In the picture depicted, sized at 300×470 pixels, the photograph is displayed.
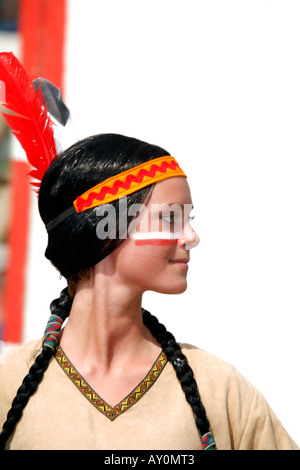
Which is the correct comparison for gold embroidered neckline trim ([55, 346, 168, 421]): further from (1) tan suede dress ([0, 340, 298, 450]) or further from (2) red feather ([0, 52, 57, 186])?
(2) red feather ([0, 52, 57, 186])

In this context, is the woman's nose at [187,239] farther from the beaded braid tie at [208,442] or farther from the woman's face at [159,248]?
the beaded braid tie at [208,442]

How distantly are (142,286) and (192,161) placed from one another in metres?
1.04

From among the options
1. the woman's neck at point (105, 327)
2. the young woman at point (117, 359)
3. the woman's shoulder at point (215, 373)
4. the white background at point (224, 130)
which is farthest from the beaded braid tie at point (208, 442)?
the white background at point (224, 130)

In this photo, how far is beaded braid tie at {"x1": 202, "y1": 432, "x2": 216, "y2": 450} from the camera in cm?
170

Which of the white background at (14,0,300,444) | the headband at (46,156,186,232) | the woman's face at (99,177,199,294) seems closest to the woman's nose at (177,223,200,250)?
the woman's face at (99,177,199,294)

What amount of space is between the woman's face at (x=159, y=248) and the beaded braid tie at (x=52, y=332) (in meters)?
0.23

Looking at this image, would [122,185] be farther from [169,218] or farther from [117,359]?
[117,359]

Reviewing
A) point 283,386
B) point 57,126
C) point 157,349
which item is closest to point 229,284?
point 283,386

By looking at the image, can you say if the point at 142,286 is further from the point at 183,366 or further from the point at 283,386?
the point at 283,386

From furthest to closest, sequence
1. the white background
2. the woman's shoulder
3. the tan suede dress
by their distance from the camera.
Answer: the white background < the woman's shoulder < the tan suede dress

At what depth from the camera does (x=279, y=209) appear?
2658 millimetres

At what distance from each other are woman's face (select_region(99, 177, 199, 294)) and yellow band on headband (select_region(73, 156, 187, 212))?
0.11ft

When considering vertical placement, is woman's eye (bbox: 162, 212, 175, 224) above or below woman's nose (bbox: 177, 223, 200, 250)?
above

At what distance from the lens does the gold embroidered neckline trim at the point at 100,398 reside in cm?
172
